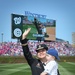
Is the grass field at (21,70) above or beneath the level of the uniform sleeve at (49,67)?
beneath

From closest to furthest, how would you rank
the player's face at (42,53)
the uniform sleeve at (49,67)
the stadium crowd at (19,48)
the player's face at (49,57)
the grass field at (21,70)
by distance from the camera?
the uniform sleeve at (49,67) → the player's face at (49,57) → the player's face at (42,53) → the grass field at (21,70) → the stadium crowd at (19,48)

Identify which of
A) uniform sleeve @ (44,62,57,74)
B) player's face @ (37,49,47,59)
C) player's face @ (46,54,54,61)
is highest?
player's face @ (37,49,47,59)

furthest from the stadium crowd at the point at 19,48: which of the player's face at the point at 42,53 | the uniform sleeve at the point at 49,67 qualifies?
the uniform sleeve at the point at 49,67

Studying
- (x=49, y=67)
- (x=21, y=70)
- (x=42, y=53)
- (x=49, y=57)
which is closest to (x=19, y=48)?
(x=21, y=70)

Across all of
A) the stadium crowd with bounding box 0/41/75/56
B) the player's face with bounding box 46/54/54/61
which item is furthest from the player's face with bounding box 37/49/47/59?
the stadium crowd with bounding box 0/41/75/56

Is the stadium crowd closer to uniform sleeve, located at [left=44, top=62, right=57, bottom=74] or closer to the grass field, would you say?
the grass field

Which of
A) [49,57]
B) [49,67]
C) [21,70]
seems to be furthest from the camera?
[21,70]

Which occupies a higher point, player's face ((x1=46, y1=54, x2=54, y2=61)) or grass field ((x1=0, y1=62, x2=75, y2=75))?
player's face ((x1=46, y1=54, x2=54, y2=61))

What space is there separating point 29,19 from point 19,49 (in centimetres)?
637

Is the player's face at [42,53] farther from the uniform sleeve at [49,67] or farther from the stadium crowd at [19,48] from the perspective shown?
the stadium crowd at [19,48]

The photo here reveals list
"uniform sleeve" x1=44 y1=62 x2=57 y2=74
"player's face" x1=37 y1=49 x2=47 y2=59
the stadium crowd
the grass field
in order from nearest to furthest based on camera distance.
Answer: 1. "uniform sleeve" x1=44 y1=62 x2=57 y2=74
2. "player's face" x1=37 y1=49 x2=47 y2=59
3. the grass field
4. the stadium crowd

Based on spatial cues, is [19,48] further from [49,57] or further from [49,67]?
[49,67]

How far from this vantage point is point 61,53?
223ft

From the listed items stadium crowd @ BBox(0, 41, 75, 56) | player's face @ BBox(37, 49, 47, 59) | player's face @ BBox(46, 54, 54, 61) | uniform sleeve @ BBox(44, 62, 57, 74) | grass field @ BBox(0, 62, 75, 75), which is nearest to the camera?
uniform sleeve @ BBox(44, 62, 57, 74)
